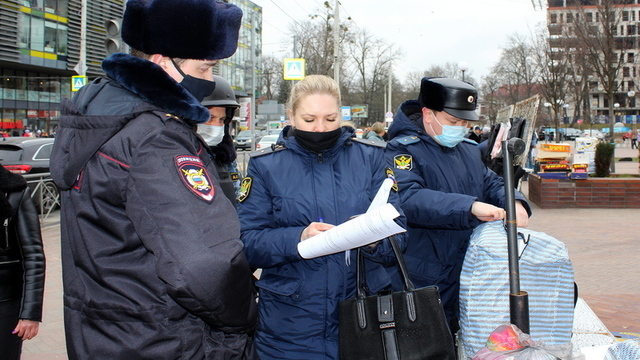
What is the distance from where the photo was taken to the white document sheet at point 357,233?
1.87m

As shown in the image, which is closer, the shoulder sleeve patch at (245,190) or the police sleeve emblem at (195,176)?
the police sleeve emblem at (195,176)

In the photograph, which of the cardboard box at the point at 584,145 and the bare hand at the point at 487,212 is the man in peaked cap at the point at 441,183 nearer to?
the bare hand at the point at 487,212

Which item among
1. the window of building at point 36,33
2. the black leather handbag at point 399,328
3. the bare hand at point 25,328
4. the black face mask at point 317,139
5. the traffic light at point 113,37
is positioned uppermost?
the window of building at point 36,33

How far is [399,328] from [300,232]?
53 centimetres

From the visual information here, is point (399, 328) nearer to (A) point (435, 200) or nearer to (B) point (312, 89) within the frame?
(A) point (435, 200)

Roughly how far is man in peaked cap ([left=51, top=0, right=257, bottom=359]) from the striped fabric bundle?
1149mm

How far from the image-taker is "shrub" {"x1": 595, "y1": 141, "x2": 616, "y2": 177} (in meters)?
12.2

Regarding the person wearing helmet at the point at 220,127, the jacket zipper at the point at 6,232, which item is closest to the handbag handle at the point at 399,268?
the person wearing helmet at the point at 220,127

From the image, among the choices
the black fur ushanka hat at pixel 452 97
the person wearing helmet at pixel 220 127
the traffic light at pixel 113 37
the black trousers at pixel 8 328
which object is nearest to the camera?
the black trousers at pixel 8 328

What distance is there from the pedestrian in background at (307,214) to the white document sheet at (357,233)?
0.10 meters

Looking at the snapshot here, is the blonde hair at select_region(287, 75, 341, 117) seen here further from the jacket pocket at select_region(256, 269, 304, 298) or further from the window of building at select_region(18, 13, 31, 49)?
the window of building at select_region(18, 13, 31, 49)

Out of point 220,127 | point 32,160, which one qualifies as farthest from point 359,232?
point 32,160

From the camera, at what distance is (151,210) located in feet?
4.78

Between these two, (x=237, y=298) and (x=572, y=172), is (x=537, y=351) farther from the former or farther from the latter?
(x=572, y=172)
